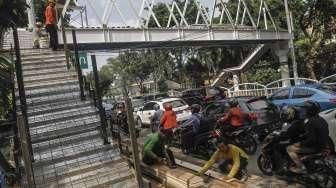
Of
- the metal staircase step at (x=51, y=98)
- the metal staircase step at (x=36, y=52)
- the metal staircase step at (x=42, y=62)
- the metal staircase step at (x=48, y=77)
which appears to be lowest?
the metal staircase step at (x=51, y=98)

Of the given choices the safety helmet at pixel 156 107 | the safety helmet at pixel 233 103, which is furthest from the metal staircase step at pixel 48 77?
the safety helmet at pixel 156 107

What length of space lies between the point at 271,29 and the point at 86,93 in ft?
94.3

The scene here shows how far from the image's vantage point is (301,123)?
853 centimetres

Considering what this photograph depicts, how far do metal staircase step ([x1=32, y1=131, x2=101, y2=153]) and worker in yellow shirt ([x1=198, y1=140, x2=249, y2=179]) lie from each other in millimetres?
2279

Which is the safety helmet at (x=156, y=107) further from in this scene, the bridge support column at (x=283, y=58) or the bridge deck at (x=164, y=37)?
the bridge support column at (x=283, y=58)

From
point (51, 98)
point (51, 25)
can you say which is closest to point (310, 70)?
point (51, 25)

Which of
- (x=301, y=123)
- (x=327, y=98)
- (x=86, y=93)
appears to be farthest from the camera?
(x=327, y=98)

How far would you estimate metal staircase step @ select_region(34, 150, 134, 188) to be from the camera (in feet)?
27.3

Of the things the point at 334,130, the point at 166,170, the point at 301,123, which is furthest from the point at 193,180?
the point at 334,130

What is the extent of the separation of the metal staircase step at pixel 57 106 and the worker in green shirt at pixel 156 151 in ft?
5.66

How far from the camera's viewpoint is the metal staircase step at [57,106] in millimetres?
9727

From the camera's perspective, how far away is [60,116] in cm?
973

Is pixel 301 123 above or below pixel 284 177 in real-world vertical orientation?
above

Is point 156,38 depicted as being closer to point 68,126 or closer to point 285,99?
point 285,99
